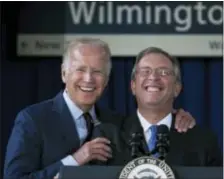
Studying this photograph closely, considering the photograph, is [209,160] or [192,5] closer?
[209,160]

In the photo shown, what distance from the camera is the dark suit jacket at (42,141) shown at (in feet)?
7.57

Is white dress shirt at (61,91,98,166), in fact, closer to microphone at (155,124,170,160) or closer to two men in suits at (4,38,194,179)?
two men in suits at (4,38,194,179)

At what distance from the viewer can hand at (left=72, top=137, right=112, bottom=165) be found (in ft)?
7.43

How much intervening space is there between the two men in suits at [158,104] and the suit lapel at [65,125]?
0.16 meters

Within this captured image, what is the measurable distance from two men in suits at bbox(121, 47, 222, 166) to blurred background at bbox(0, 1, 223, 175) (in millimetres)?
1326

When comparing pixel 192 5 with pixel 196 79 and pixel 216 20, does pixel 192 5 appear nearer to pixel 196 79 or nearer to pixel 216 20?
pixel 216 20

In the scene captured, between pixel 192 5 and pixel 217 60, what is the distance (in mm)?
313

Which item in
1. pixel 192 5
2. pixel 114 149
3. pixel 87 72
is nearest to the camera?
pixel 114 149

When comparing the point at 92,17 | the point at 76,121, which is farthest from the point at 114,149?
the point at 92,17

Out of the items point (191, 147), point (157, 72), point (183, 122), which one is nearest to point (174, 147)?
point (191, 147)

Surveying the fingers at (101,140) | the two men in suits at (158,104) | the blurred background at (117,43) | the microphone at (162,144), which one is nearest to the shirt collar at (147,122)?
the two men in suits at (158,104)

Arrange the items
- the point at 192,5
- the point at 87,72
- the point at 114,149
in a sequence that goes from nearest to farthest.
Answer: the point at 114,149
the point at 87,72
the point at 192,5

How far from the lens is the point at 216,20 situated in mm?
3877

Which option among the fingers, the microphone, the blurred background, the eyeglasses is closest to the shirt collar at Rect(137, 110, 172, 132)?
the eyeglasses
